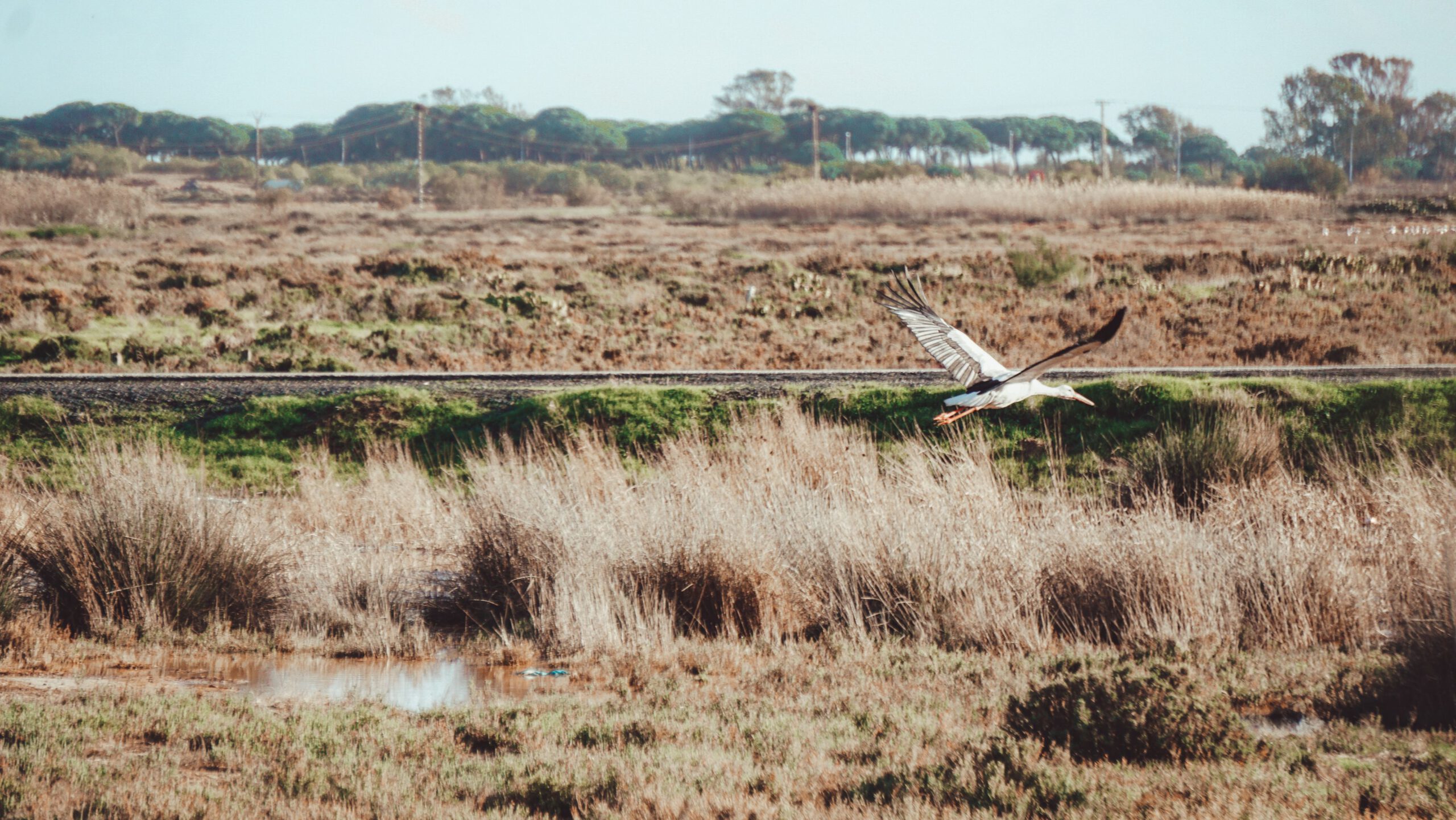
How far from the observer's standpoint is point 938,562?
9625 mm

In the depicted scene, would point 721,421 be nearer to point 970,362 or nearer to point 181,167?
point 970,362

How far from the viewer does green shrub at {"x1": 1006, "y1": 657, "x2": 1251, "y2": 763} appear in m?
6.47

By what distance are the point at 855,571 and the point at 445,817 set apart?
4817 mm

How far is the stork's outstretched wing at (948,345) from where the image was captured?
7219 mm

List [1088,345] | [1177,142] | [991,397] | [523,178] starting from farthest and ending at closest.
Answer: [1177,142] → [523,178] → [991,397] → [1088,345]

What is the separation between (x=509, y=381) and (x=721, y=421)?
5.38 metres

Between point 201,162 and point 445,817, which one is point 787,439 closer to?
point 445,817

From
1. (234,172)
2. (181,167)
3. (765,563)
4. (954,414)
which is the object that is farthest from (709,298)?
(181,167)

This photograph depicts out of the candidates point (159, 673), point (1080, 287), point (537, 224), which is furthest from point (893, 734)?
point (537, 224)

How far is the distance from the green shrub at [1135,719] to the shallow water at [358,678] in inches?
142

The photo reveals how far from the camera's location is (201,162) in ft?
378

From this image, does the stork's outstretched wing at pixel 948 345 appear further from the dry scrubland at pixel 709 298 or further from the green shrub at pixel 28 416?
the dry scrubland at pixel 709 298

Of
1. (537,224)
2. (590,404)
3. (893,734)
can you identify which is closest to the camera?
(893,734)

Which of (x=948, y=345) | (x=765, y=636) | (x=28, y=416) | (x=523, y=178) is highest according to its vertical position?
(x=523, y=178)
